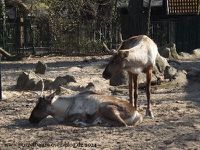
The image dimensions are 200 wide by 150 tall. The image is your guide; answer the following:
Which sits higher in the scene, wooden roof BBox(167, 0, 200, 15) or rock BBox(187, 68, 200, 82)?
wooden roof BBox(167, 0, 200, 15)

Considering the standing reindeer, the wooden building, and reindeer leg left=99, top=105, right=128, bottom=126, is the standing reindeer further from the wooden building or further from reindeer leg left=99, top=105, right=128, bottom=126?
the wooden building

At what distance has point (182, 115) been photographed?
915cm

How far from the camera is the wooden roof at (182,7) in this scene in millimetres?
31597

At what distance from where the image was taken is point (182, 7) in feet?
105

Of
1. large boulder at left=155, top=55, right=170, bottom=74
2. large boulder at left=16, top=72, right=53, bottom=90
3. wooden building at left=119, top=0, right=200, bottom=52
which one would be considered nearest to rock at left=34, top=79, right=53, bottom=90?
large boulder at left=16, top=72, right=53, bottom=90

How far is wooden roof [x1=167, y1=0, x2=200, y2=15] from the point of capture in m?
31.6

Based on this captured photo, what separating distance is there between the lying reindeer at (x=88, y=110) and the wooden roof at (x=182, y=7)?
77.7 feet

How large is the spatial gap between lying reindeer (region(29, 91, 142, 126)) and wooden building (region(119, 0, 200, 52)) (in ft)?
49.7

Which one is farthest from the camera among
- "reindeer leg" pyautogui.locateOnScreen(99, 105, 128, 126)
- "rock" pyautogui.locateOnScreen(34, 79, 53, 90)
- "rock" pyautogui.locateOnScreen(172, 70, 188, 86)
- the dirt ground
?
"rock" pyautogui.locateOnScreen(172, 70, 188, 86)

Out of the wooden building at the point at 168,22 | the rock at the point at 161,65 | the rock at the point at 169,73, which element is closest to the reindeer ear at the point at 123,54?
the rock at the point at 169,73

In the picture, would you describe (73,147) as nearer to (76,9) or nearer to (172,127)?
(172,127)

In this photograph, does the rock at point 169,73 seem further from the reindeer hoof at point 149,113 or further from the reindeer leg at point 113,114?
the reindeer leg at point 113,114

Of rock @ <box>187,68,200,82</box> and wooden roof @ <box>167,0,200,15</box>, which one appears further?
wooden roof @ <box>167,0,200,15</box>

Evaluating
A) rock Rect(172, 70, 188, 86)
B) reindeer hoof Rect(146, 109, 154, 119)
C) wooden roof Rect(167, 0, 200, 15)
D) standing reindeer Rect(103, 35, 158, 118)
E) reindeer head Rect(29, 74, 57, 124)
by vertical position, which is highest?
wooden roof Rect(167, 0, 200, 15)
